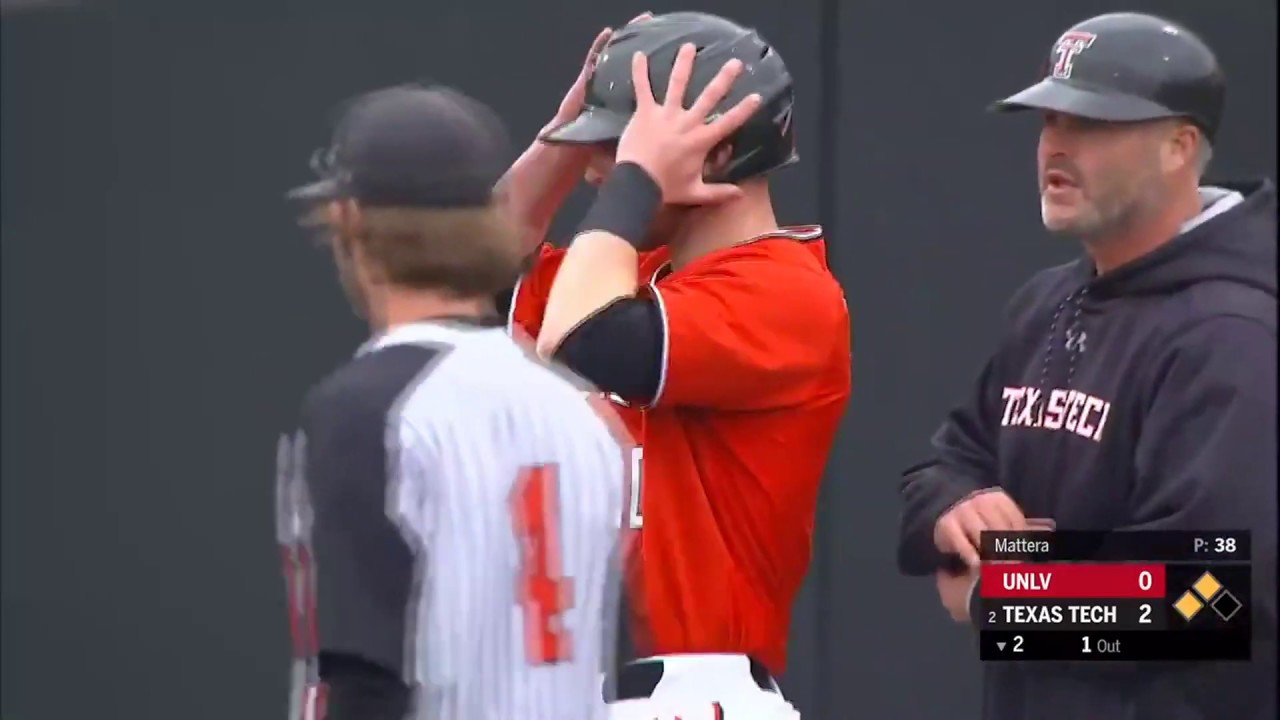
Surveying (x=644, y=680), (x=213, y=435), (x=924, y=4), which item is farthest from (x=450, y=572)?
(x=213, y=435)

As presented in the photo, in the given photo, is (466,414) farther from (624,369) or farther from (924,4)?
(924,4)

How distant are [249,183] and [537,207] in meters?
1.22

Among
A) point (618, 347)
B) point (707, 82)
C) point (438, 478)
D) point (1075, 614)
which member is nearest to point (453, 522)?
point (438, 478)

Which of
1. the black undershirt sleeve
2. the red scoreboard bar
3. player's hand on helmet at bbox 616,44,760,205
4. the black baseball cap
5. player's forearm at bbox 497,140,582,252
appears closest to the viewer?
the black baseball cap

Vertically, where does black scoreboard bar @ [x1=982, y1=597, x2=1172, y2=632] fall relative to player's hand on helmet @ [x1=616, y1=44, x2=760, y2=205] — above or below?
below

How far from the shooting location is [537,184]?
2.69m

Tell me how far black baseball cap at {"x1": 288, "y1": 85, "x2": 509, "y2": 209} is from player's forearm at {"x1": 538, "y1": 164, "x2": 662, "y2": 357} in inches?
12.3

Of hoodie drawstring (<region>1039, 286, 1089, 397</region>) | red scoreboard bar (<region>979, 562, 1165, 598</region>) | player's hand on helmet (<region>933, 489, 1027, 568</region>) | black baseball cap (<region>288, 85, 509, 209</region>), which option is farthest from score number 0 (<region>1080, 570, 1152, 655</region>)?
black baseball cap (<region>288, 85, 509, 209</region>)

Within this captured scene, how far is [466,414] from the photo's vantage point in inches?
68.9

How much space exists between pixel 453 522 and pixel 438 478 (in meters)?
0.04

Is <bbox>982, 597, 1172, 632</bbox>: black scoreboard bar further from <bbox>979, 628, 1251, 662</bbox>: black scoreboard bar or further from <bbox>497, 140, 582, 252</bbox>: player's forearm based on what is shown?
<bbox>497, 140, 582, 252</bbox>: player's forearm

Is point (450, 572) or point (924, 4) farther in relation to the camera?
point (924, 4)

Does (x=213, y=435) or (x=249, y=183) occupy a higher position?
(x=249, y=183)

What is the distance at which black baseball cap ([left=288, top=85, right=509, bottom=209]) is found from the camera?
183cm
